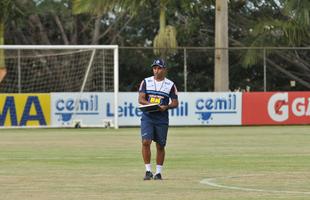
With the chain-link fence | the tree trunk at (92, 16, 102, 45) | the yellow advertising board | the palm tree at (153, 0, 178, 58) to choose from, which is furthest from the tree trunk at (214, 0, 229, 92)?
the tree trunk at (92, 16, 102, 45)

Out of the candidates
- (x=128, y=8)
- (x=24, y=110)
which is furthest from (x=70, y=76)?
(x=24, y=110)

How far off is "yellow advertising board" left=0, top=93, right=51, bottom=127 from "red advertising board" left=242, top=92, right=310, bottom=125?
8045 mm

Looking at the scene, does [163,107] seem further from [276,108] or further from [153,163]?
[276,108]

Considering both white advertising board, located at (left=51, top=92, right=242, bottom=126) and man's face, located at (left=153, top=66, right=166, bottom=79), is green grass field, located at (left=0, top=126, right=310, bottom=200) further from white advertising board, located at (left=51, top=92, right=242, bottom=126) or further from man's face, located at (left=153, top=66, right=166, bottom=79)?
white advertising board, located at (left=51, top=92, right=242, bottom=126)

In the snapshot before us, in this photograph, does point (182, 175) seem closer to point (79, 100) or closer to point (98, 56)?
point (79, 100)

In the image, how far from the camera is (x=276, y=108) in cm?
4009

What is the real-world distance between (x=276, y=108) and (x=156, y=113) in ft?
79.3

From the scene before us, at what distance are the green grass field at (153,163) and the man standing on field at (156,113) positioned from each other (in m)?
0.45

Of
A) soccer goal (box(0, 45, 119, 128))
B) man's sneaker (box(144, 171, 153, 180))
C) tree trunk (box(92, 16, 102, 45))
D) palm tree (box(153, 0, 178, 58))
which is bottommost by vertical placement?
man's sneaker (box(144, 171, 153, 180))

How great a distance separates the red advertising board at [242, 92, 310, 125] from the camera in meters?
40.0

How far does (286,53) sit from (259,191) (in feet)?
118

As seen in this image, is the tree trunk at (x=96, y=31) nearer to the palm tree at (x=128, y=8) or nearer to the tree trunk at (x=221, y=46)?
the palm tree at (x=128, y=8)

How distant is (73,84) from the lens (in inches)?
1709

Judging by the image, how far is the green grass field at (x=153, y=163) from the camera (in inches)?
551
